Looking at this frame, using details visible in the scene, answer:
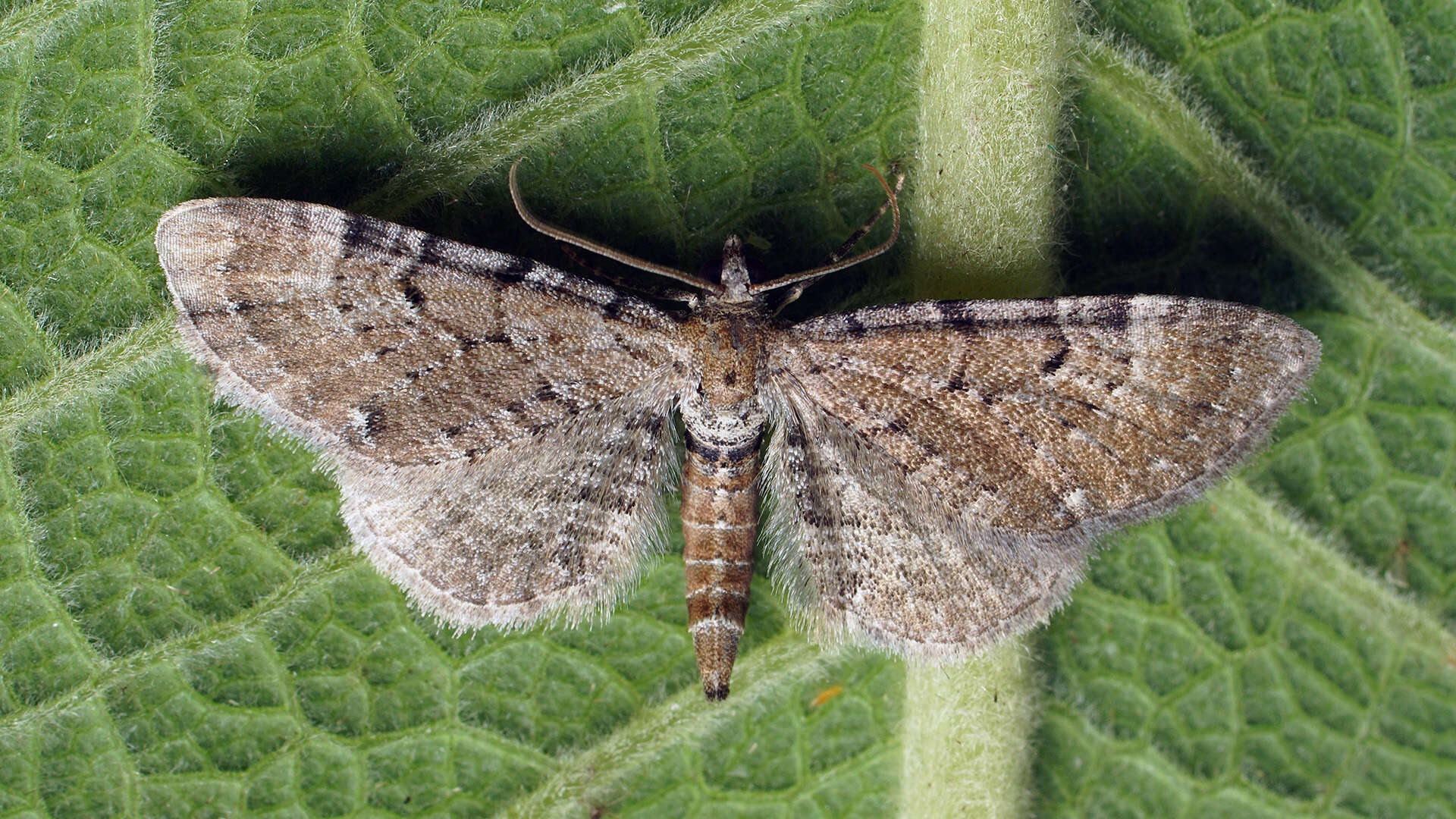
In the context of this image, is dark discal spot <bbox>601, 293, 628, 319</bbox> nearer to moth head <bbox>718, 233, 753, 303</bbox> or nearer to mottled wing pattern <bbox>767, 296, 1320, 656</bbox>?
moth head <bbox>718, 233, 753, 303</bbox>

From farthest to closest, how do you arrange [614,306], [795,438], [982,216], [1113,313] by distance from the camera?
[795,438], [982,216], [614,306], [1113,313]

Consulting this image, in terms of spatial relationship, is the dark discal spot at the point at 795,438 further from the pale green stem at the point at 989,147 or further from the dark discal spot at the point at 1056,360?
the dark discal spot at the point at 1056,360

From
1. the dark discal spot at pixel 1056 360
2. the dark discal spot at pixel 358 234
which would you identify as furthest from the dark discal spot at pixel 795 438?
the dark discal spot at pixel 358 234

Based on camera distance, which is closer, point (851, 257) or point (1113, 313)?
point (1113, 313)

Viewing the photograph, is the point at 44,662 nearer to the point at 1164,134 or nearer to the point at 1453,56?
the point at 1164,134

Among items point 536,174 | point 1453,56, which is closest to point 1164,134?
point 1453,56

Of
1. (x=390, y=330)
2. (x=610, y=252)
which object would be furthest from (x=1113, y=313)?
(x=390, y=330)

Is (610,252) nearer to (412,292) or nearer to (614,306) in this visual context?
(614,306)
